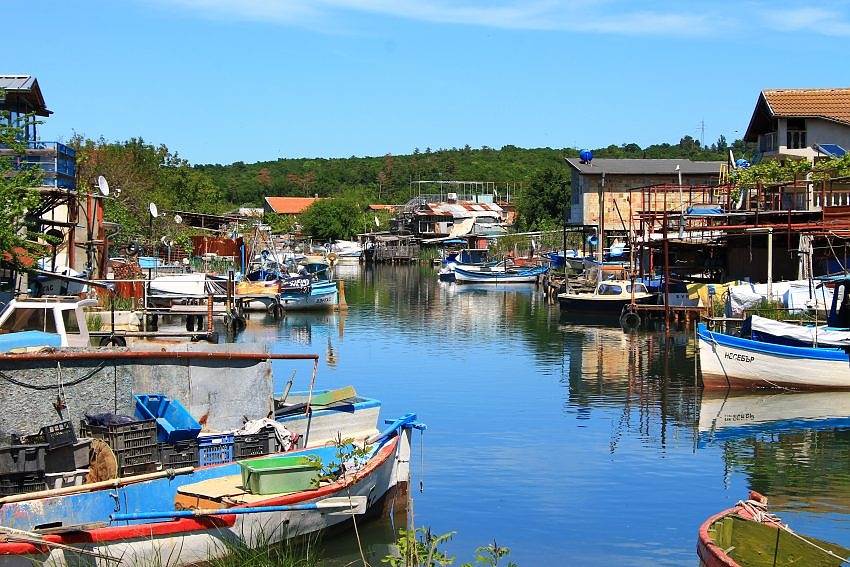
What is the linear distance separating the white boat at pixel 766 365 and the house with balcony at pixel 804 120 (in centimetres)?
2739

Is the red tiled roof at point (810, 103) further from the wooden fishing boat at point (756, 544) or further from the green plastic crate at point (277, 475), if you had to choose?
the green plastic crate at point (277, 475)

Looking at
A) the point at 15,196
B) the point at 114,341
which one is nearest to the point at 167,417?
the point at 114,341

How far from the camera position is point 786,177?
46156 millimetres

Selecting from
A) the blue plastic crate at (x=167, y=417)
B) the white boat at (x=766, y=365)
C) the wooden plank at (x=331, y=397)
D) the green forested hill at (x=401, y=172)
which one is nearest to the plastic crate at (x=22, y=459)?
the blue plastic crate at (x=167, y=417)

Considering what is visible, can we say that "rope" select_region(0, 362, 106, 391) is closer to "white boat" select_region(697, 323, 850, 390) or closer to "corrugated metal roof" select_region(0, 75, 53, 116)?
"white boat" select_region(697, 323, 850, 390)

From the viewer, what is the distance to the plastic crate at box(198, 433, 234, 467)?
15.8 m

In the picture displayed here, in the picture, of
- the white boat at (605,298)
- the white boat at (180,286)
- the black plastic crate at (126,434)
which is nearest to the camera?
the black plastic crate at (126,434)

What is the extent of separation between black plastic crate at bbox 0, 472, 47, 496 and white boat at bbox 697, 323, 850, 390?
18.4 m

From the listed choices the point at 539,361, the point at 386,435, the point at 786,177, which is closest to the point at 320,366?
the point at 539,361

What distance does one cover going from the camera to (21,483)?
1376 cm

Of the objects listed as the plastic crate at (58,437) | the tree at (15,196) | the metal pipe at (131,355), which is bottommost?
the plastic crate at (58,437)

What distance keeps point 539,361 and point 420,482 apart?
17.5 meters

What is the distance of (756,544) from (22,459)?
8.85 meters

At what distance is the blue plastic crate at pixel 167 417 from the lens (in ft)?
51.4
